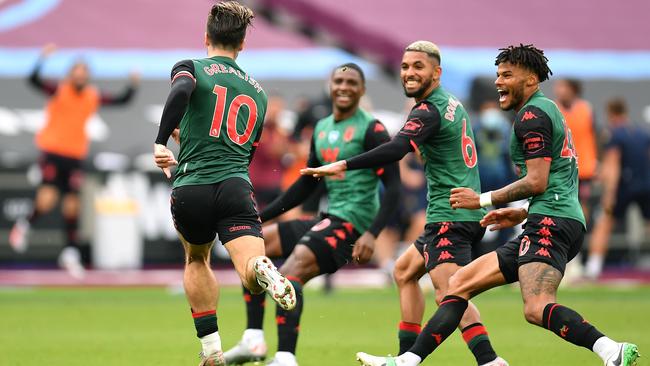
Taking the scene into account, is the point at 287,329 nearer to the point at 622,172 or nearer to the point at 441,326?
the point at 441,326

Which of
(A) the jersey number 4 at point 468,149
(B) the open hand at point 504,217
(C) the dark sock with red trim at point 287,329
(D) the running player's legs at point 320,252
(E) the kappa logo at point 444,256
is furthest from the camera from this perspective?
(D) the running player's legs at point 320,252

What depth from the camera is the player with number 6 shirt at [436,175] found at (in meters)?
8.51

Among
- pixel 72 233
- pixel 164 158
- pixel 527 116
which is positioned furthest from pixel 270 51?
pixel 164 158

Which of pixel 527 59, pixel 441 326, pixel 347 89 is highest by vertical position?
pixel 527 59

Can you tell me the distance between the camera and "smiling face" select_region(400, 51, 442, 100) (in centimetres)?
876

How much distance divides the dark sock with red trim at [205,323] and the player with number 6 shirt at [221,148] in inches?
22.2

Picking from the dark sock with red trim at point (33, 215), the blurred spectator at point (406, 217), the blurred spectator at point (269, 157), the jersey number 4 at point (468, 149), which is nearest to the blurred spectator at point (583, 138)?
the blurred spectator at point (406, 217)

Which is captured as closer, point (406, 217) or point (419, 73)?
point (419, 73)

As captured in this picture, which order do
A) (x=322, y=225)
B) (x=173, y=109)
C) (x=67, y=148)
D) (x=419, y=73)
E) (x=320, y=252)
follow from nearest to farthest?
→ (x=173, y=109) → (x=419, y=73) → (x=320, y=252) → (x=322, y=225) → (x=67, y=148)

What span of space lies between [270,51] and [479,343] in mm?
14571

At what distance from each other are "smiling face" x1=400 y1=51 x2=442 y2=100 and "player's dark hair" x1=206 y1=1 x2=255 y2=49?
4.25ft

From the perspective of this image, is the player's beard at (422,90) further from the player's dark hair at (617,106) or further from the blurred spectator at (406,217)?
the player's dark hair at (617,106)

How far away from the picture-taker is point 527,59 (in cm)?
818

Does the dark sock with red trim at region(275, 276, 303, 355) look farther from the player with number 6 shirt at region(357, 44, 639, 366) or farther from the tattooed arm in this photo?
the tattooed arm
